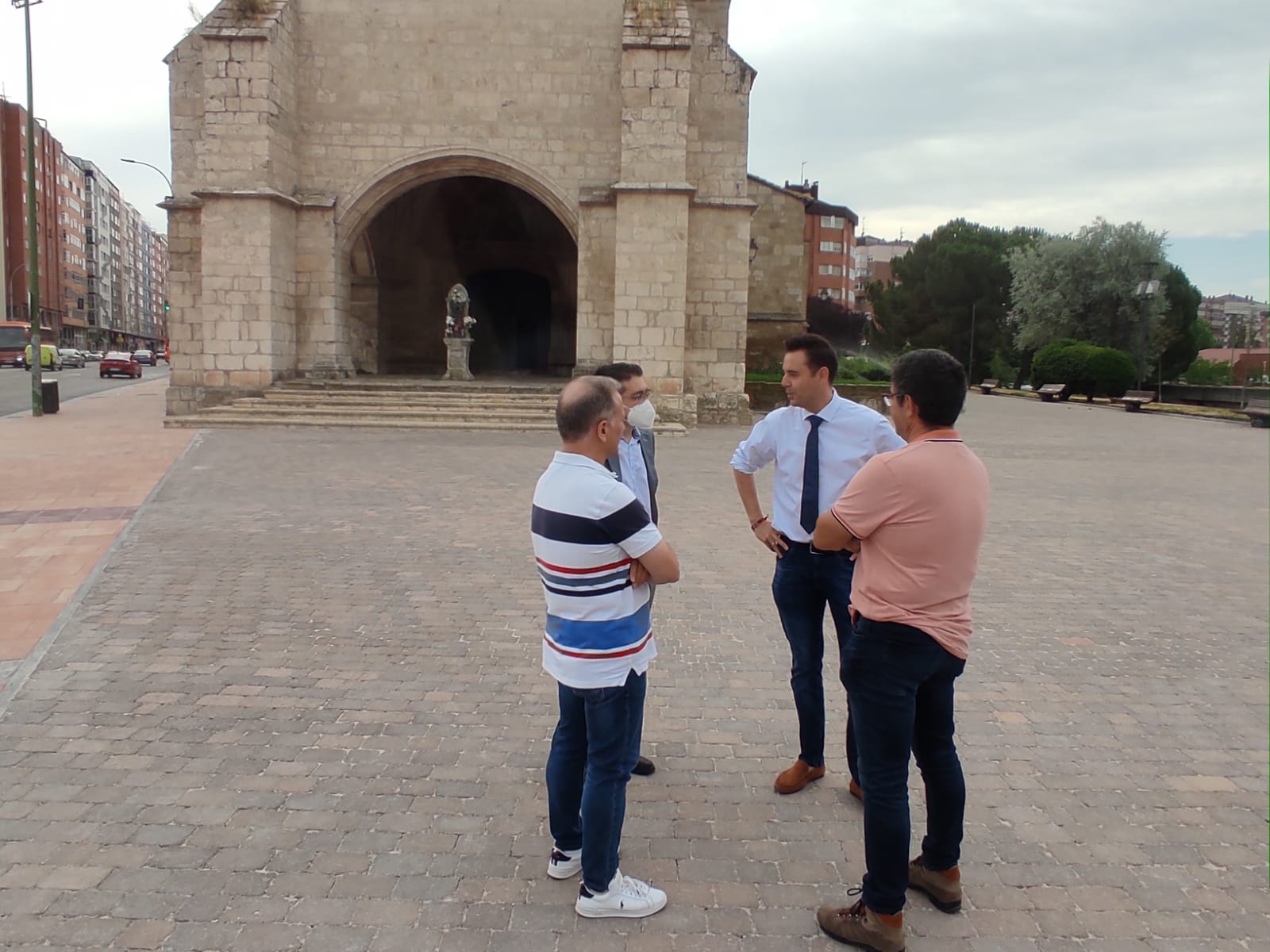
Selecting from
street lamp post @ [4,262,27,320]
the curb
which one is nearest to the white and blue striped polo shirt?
the curb

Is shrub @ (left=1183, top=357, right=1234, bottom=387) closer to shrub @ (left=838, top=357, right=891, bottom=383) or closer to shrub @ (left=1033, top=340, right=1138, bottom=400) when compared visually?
shrub @ (left=1033, top=340, right=1138, bottom=400)

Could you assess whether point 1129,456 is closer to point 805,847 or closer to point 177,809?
point 805,847

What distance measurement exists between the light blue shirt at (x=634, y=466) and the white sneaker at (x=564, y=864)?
124 centimetres

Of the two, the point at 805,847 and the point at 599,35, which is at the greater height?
the point at 599,35

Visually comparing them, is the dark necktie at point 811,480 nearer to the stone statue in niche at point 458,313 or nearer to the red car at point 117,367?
the stone statue in niche at point 458,313

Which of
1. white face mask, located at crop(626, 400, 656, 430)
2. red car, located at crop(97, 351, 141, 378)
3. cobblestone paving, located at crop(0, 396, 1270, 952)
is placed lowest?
cobblestone paving, located at crop(0, 396, 1270, 952)

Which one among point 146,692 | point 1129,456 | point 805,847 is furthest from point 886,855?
point 1129,456

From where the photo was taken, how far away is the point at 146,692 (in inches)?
171

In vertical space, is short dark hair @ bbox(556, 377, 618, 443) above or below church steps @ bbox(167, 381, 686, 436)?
above

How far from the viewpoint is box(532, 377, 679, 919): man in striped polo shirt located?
254 cm

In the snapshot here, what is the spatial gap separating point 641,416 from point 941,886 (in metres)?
1.97

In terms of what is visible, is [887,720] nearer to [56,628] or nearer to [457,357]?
[56,628]

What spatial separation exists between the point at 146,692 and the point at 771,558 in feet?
14.6

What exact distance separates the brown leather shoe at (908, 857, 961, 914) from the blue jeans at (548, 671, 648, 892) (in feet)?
2.96
